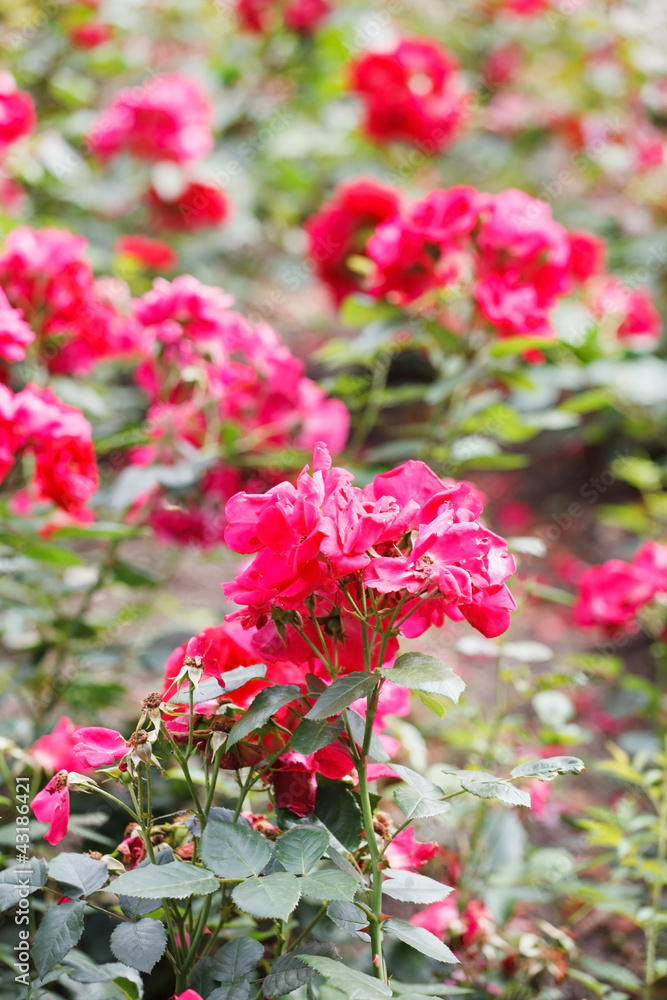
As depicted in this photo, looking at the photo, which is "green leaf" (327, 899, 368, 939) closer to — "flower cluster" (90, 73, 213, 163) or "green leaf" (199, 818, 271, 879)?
"green leaf" (199, 818, 271, 879)

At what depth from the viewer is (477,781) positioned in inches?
24.1

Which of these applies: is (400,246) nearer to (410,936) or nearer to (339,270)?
(339,270)

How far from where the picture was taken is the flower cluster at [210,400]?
1.23 meters

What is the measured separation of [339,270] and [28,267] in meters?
0.73

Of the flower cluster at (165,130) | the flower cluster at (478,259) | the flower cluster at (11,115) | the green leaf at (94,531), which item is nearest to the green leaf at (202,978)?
the green leaf at (94,531)

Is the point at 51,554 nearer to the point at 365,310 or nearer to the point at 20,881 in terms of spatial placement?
the point at 20,881

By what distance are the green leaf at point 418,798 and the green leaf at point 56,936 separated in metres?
0.26

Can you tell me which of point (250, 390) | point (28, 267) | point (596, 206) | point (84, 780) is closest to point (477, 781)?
point (84, 780)

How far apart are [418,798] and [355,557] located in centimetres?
20

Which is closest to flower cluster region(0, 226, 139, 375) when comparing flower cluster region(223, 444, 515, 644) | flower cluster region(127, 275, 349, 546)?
flower cluster region(127, 275, 349, 546)

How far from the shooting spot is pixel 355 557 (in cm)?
60

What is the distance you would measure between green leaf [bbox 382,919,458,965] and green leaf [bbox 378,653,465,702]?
0.62 feet

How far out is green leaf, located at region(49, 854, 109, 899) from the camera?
0.64 meters

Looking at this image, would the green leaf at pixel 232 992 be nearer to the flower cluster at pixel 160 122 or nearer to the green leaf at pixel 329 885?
the green leaf at pixel 329 885
